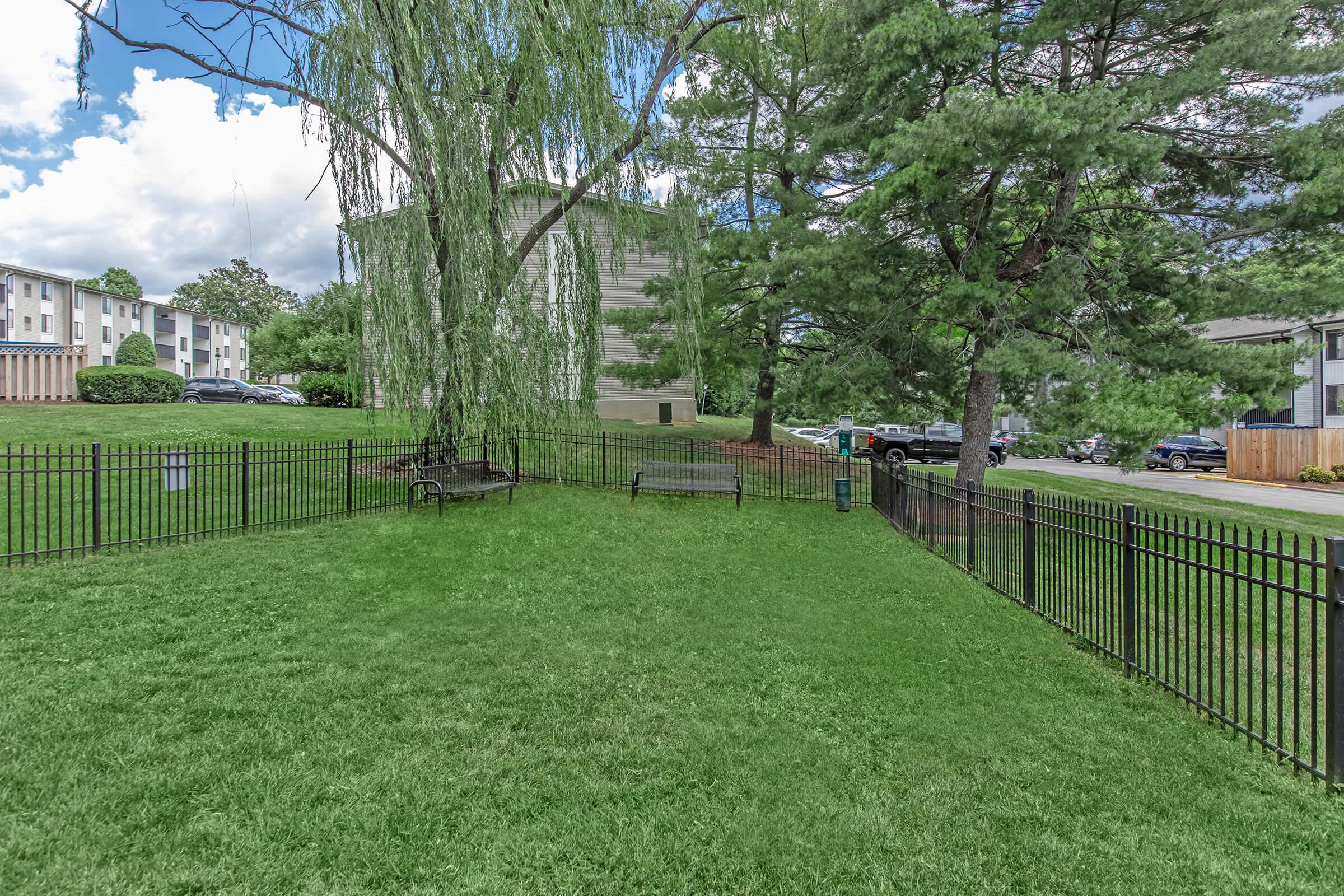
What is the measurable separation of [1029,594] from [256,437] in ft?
51.2

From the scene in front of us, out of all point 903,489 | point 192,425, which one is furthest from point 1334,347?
point 192,425

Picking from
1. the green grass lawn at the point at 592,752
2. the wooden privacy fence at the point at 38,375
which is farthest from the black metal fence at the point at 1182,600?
the wooden privacy fence at the point at 38,375

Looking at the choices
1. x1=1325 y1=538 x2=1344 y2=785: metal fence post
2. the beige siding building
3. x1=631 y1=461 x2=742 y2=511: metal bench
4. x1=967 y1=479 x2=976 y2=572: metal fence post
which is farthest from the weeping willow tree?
the beige siding building

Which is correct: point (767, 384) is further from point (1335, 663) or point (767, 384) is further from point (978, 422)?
A: point (1335, 663)

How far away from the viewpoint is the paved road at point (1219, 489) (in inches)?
604

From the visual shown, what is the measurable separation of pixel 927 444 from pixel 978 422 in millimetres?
→ 14209

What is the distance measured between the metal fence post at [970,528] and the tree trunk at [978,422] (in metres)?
4.79

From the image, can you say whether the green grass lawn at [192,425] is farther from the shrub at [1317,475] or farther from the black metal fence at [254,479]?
the shrub at [1317,475]

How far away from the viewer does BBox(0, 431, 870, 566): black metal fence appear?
23.5 ft

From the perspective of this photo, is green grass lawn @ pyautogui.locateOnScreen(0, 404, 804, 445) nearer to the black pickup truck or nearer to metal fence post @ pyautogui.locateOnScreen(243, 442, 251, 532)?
metal fence post @ pyautogui.locateOnScreen(243, 442, 251, 532)

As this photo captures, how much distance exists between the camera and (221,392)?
1132 inches

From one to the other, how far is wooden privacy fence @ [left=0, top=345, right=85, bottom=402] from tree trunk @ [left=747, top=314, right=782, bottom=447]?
22.7m

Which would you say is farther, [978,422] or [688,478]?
[978,422]

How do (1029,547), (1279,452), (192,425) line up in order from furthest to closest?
1. (1279,452)
2. (192,425)
3. (1029,547)
